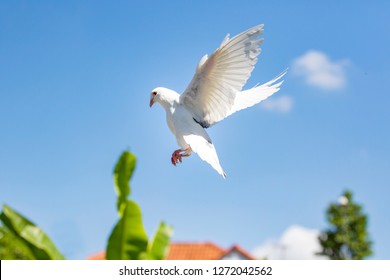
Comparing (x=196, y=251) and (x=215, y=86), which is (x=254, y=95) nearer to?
(x=215, y=86)

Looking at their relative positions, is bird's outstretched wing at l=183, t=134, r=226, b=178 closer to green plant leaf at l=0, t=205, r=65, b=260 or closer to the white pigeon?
the white pigeon

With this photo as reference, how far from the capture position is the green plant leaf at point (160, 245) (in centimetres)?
387

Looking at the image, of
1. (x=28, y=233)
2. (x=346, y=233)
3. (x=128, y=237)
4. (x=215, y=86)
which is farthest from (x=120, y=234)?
(x=346, y=233)

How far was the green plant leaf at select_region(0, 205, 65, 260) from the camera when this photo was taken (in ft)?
11.4

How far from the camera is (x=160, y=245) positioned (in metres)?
3.88

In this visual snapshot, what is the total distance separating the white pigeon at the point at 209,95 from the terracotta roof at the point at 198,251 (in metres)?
14.3

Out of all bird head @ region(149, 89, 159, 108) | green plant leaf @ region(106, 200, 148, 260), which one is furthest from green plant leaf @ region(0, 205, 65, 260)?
bird head @ region(149, 89, 159, 108)

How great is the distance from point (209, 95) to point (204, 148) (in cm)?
52

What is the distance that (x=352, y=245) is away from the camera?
16.9 m
